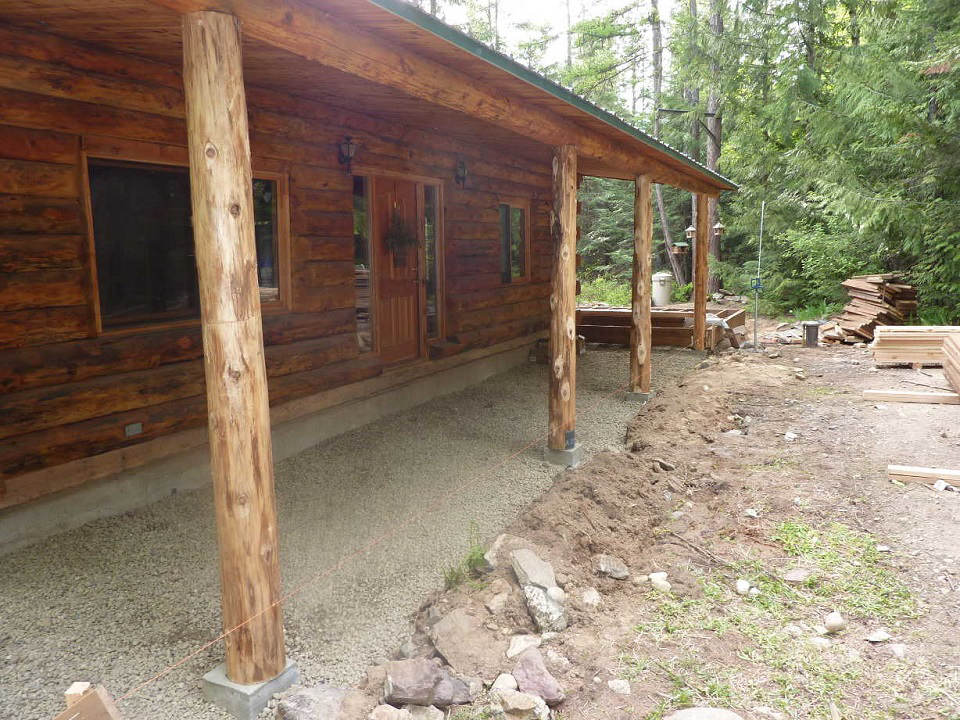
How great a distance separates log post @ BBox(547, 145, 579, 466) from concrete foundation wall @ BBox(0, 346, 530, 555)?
6.69 ft

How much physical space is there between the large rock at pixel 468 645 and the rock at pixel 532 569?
42 cm

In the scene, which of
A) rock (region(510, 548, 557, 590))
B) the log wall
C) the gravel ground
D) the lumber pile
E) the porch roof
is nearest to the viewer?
the porch roof

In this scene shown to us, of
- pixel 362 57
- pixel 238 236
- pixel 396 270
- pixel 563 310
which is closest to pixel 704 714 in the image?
pixel 238 236

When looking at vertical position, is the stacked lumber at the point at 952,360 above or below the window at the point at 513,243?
below

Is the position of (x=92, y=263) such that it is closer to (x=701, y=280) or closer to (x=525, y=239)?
(x=525, y=239)

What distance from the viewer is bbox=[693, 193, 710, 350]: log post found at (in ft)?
39.3

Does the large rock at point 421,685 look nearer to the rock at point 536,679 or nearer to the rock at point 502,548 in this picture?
the rock at point 536,679

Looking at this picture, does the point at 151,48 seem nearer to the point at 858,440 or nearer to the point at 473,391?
the point at 473,391

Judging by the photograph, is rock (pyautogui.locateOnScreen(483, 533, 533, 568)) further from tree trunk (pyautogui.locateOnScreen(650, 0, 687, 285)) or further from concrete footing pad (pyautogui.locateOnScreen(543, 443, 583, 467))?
tree trunk (pyautogui.locateOnScreen(650, 0, 687, 285))

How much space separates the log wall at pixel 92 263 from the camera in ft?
13.6

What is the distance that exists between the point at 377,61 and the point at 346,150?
3.23 metres

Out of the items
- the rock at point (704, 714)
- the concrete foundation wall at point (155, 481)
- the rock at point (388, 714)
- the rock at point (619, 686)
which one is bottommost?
the rock at point (619, 686)

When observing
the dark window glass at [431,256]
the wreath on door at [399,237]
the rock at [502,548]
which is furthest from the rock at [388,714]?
the dark window glass at [431,256]

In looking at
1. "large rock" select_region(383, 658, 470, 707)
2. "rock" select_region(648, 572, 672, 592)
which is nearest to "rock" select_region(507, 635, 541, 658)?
"large rock" select_region(383, 658, 470, 707)
